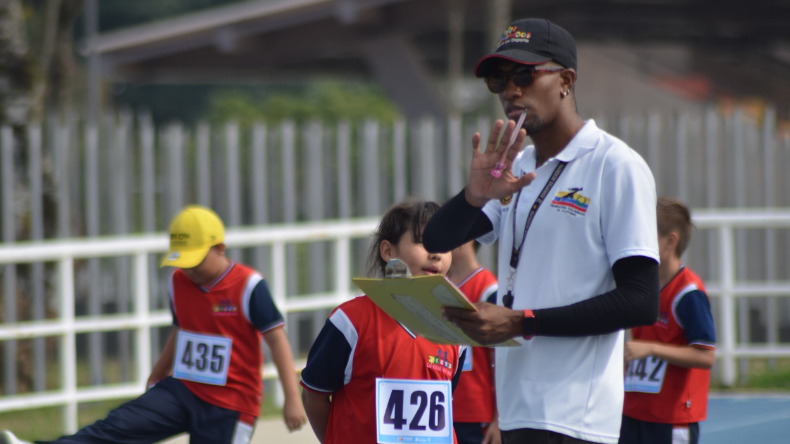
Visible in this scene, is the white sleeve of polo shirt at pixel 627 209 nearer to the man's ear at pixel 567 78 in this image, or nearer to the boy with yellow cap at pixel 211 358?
the man's ear at pixel 567 78

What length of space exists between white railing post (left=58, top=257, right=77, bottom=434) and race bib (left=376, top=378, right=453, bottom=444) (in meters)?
3.56

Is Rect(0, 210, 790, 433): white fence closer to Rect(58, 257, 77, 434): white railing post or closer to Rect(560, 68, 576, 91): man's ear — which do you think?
Rect(58, 257, 77, 434): white railing post

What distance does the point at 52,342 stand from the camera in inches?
355

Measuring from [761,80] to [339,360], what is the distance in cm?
2016

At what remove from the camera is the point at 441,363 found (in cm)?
316

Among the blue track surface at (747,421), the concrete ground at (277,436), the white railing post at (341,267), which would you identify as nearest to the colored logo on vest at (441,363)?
the concrete ground at (277,436)

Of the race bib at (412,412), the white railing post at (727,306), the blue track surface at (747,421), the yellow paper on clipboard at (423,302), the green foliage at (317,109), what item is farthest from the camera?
the green foliage at (317,109)

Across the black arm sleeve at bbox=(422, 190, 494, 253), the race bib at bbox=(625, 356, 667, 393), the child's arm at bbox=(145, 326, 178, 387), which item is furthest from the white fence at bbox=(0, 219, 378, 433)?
the black arm sleeve at bbox=(422, 190, 494, 253)

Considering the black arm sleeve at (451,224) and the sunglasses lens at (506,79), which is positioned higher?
the sunglasses lens at (506,79)

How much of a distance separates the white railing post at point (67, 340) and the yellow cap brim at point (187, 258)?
6.01 feet

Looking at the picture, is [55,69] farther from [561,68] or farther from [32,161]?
[561,68]

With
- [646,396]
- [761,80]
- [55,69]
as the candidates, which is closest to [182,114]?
[761,80]

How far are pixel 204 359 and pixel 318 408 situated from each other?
135 centimetres

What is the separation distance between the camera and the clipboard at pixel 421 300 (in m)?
2.29
